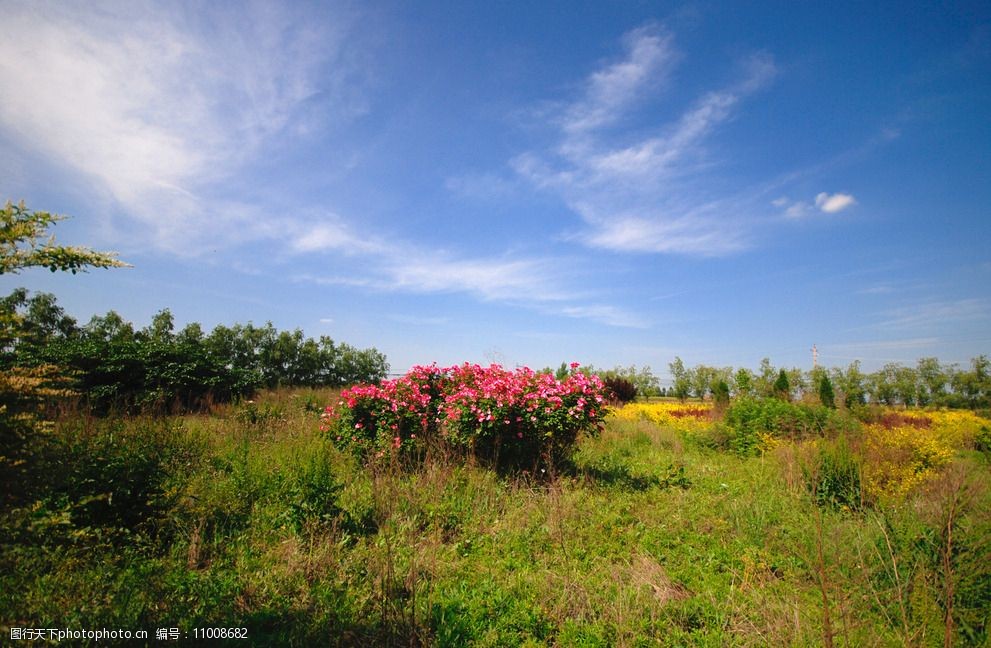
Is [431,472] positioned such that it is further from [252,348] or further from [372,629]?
[252,348]

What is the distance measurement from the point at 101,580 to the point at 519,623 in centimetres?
278

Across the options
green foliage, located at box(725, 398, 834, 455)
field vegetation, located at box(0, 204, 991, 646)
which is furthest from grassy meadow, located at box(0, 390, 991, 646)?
green foliage, located at box(725, 398, 834, 455)

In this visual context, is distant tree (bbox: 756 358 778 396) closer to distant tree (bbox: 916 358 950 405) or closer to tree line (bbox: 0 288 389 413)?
distant tree (bbox: 916 358 950 405)

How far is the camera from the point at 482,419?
555 cm

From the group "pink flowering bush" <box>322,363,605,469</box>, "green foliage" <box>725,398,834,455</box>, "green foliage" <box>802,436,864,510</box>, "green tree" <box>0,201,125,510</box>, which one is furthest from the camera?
"green foliage" <box>725,398,834,455</box>

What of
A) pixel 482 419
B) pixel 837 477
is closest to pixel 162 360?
pixel 482 419

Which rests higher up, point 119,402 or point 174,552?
point 119,402

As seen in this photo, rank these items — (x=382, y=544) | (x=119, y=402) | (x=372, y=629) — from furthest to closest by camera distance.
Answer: (x=119, y=402), (x=382, y=544), (x=372, y=629)

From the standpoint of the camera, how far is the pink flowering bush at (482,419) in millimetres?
5668

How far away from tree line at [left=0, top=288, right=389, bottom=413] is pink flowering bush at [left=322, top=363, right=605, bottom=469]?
322cm

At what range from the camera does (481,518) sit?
172 inches

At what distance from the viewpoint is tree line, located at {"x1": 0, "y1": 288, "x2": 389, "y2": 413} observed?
9352 mm

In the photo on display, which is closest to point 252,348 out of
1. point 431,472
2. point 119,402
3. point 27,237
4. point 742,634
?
point 119,402

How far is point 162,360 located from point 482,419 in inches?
425
